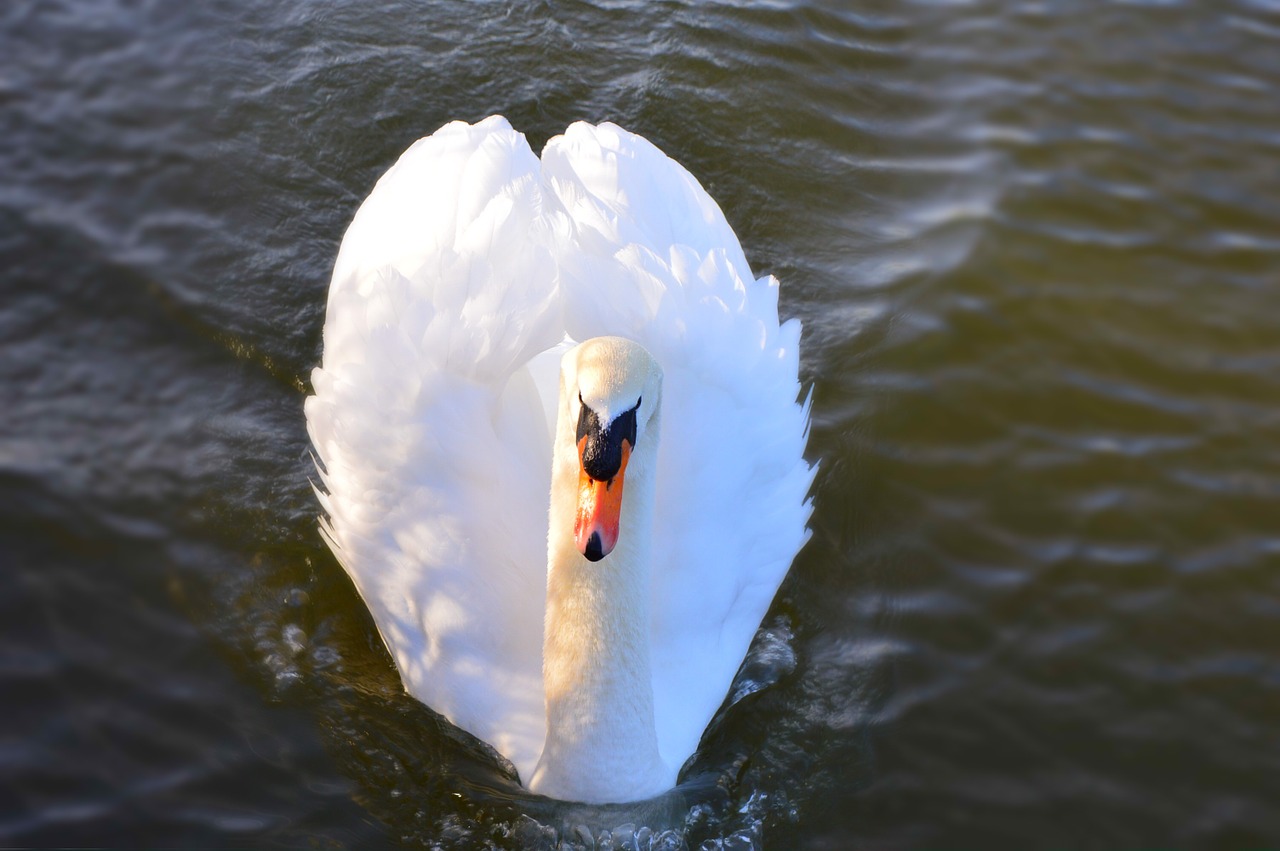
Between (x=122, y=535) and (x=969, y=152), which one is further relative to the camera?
(x=969, y=152)

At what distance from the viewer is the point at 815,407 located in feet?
18.0

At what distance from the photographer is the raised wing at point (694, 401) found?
4156 millimetres

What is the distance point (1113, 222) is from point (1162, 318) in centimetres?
69

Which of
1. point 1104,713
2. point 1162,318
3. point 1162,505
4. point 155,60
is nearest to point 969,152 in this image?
point 1162,318

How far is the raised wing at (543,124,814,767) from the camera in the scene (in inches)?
164

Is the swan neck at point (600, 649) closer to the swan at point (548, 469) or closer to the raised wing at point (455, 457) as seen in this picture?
the swan at point (548, 469)

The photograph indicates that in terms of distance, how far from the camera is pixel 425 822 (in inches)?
156

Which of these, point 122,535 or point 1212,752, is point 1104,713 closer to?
point 1212,752

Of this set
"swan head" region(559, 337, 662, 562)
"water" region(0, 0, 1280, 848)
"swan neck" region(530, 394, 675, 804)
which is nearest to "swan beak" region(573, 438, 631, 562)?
"swan head" region(559, 337, 662, 562)

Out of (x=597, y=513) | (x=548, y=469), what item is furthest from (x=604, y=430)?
(x=548, y=469)

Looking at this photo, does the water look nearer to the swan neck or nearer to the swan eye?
the swan neck

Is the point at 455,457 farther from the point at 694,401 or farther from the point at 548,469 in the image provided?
the point at 694,401

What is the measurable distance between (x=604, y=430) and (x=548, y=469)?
3.06 ft

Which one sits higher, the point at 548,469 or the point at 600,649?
the point at 548,469
